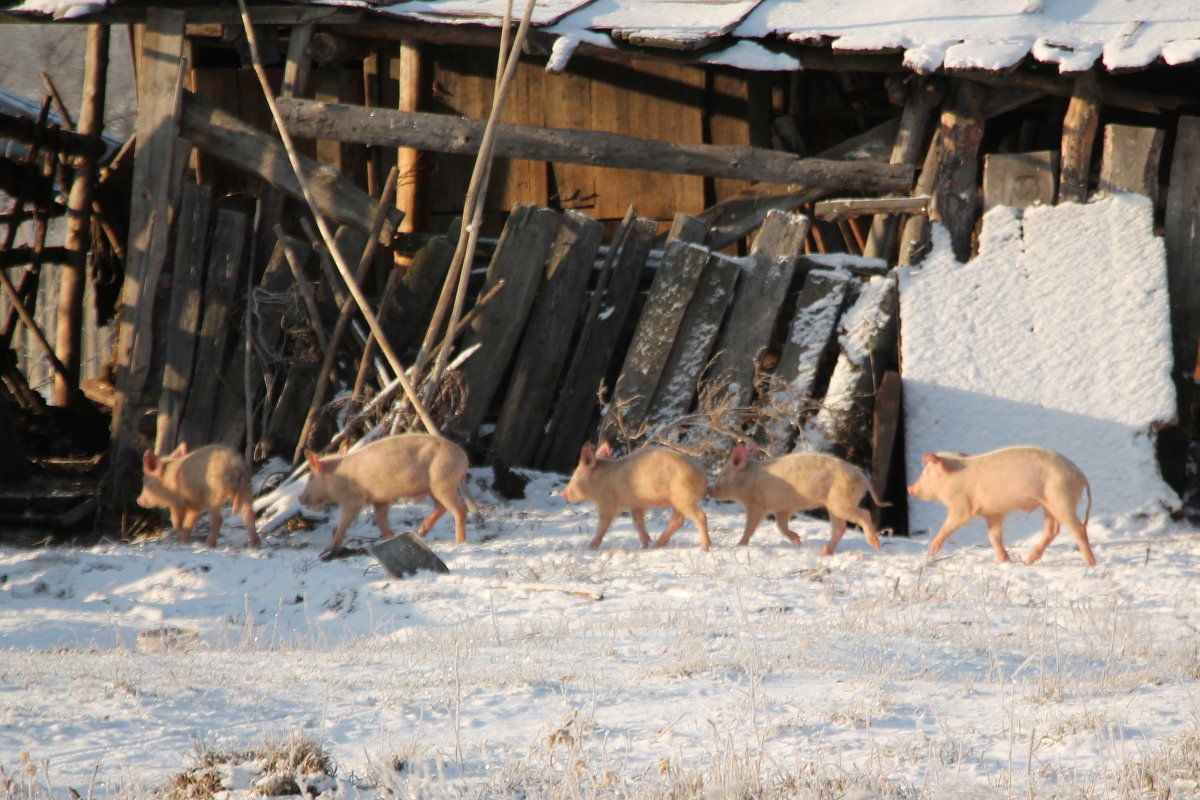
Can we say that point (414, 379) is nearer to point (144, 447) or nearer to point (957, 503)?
point (144, 447)

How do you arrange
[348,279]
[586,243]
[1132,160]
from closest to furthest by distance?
1. [348,279]
2. [1132,160]
3. [586,243]

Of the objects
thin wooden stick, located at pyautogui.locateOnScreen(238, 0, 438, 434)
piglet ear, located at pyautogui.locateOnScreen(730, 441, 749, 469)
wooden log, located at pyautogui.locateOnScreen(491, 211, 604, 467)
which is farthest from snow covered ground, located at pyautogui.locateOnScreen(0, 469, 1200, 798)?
wooden log, located at pyautogui.locateOnScreen(491, 211, 604, 467)

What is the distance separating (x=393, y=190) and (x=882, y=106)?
19.6 feet

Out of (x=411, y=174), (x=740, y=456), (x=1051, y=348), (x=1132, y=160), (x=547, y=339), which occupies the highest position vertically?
(x=1132, y=160)

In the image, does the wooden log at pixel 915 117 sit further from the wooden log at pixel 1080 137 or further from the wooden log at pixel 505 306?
the wooden log at pixel 505 306

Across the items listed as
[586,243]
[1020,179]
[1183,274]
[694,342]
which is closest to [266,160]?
[586,243]

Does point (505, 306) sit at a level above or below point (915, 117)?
below

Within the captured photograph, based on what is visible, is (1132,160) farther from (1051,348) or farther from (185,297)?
(185,297)

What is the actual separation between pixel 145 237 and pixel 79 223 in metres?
4.33

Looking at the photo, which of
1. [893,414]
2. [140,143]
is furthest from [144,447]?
[893,414]

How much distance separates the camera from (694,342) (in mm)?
9867

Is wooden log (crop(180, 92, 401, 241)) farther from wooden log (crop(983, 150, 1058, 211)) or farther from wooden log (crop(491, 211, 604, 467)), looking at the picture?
wooden log (crop(983, 150, 1058, 211))

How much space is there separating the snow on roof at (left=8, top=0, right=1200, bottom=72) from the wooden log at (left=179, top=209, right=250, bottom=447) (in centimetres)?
210

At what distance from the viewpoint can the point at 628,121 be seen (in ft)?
40.7
